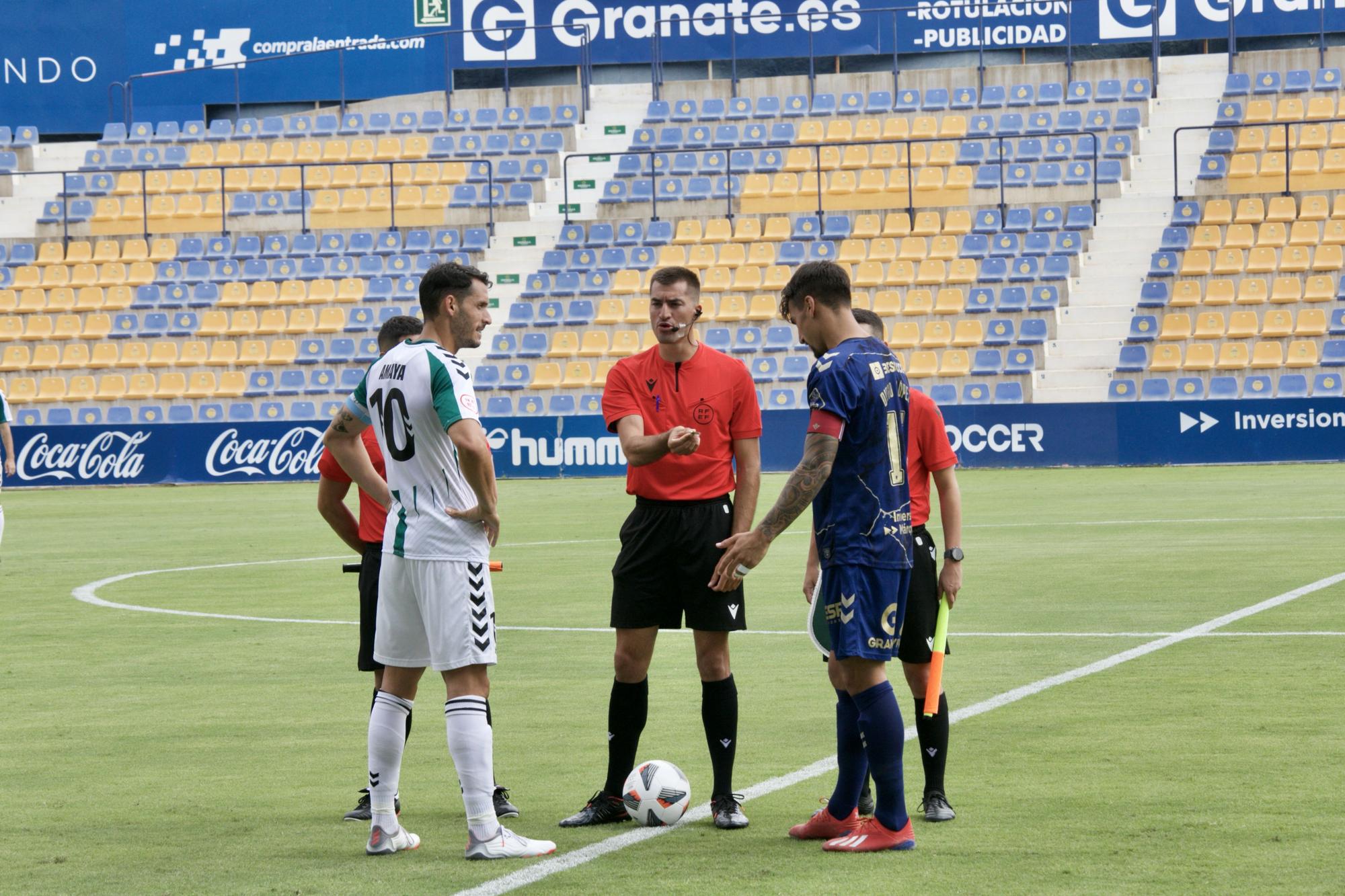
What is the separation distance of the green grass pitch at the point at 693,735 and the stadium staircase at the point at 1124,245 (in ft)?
47.7

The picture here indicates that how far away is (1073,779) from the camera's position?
7.17 metres

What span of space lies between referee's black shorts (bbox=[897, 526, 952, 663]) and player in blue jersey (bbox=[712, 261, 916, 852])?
448mm

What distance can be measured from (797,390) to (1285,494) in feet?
35.4

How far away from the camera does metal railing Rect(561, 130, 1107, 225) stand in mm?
34688

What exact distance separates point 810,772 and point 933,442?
1.69 meters

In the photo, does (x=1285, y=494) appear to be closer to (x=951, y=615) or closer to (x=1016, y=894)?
(x=951, y=615)

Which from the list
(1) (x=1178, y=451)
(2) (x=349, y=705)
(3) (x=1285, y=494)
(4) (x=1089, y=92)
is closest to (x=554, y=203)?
(4) (x=1089, y=92)

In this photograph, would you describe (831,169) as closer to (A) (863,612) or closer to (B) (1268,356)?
(B) (1268,356)

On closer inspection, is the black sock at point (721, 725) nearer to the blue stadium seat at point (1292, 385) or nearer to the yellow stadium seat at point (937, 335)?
the blue stadium seat at point (1292, 385)

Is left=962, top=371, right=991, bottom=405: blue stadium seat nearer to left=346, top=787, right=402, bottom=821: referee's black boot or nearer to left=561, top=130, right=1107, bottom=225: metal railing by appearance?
left=561, top=130, right=1107, bottom=225: metal railing

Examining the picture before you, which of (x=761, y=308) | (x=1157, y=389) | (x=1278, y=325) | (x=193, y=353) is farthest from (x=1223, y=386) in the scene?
(x=193, y=353)

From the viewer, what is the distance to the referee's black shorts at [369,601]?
23.8 ft

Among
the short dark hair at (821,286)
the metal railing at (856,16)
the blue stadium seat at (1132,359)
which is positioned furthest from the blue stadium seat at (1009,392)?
the short dark hair at (821,286)

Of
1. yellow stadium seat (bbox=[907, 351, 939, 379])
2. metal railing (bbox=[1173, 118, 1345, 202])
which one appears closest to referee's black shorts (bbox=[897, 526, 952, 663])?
yellow stadium seat (bbox=[907, 351, 939, 379])
